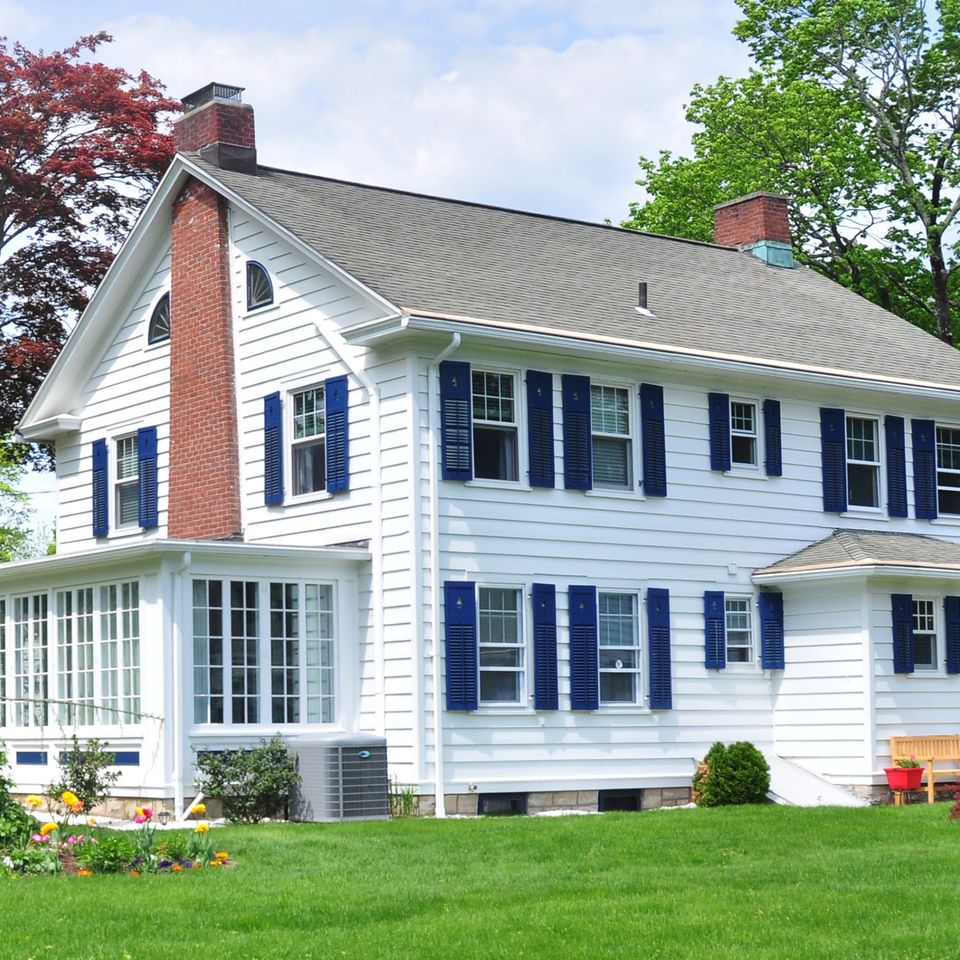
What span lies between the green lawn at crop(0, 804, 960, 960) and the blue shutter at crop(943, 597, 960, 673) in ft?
20.9

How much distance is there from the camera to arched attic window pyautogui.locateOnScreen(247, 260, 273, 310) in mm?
23203

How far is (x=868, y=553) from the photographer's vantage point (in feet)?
75.1

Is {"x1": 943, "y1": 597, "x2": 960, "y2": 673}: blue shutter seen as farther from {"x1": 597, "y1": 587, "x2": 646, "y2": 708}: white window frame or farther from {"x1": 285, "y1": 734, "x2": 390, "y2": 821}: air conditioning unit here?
{"x1": 285, "y1": 734, "x2": 390, "y2": 821}: air conditioning unit

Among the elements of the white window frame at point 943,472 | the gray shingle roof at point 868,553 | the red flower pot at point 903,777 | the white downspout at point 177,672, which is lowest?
the red flower pot at point 903,777

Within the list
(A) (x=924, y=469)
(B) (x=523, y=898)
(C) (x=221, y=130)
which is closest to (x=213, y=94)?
(C) (x=221, y=130)

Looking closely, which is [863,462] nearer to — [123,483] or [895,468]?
[895,468]

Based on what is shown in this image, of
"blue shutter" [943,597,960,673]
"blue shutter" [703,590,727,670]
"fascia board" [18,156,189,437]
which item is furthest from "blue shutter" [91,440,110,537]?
"blue shutter" [943,597,960,673]

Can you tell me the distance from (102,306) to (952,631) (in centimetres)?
1277

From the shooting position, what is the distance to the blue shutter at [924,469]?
25625 millimetres

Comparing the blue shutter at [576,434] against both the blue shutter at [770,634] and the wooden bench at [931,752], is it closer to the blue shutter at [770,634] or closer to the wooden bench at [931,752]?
the blue shutter at [770,634]

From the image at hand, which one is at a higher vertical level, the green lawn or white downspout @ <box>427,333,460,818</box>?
white downspout @ <box>427,333,460,818</box>

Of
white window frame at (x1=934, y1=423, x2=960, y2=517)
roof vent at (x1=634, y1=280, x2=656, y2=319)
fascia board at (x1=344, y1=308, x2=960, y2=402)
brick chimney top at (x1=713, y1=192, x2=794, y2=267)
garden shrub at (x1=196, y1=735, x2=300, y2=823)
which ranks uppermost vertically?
brick chimney top at (x1=713, y1=192, x2=794, y2=267)

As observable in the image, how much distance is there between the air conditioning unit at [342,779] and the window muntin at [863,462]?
349 inches

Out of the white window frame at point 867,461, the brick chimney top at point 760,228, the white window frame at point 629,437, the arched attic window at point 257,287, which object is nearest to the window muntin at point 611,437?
the white window frame at point 629,437
